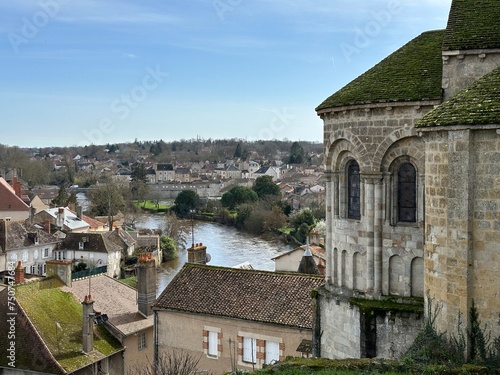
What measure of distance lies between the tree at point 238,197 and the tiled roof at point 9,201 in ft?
85.1

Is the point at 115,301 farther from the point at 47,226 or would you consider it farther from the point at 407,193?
the point at 47,226

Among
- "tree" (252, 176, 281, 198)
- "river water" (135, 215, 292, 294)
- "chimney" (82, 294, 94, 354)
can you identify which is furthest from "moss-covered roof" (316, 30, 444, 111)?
"tree" (252, 176, 281, 198)

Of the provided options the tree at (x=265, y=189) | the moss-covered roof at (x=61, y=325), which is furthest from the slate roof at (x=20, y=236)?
the tree at (x=265, y=189)

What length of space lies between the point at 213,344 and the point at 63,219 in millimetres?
37158

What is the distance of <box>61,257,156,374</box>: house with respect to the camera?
20.5 meters

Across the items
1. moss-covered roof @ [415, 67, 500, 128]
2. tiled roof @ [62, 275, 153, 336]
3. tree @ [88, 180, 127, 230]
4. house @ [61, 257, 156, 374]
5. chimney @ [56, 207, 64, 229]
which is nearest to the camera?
moss-covered roof @ [415, 67, 500, 128]

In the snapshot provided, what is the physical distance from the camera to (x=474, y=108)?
9.36 meters

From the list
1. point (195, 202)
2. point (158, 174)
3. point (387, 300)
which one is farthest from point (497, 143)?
point (158, 174)

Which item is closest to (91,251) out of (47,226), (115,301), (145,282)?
(47,226)

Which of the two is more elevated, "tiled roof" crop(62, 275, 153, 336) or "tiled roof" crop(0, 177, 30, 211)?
"tiled roof" crop(0, 177, 30, 211)

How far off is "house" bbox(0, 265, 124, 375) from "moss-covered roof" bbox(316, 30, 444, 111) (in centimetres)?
1061

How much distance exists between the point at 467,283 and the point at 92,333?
1331 cm

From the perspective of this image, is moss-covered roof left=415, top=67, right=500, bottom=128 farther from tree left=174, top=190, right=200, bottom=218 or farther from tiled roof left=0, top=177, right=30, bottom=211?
tree left=174, top=190, right=200, bottom=218

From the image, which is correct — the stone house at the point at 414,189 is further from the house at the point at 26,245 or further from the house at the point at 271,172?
the house at the point at 271,172
